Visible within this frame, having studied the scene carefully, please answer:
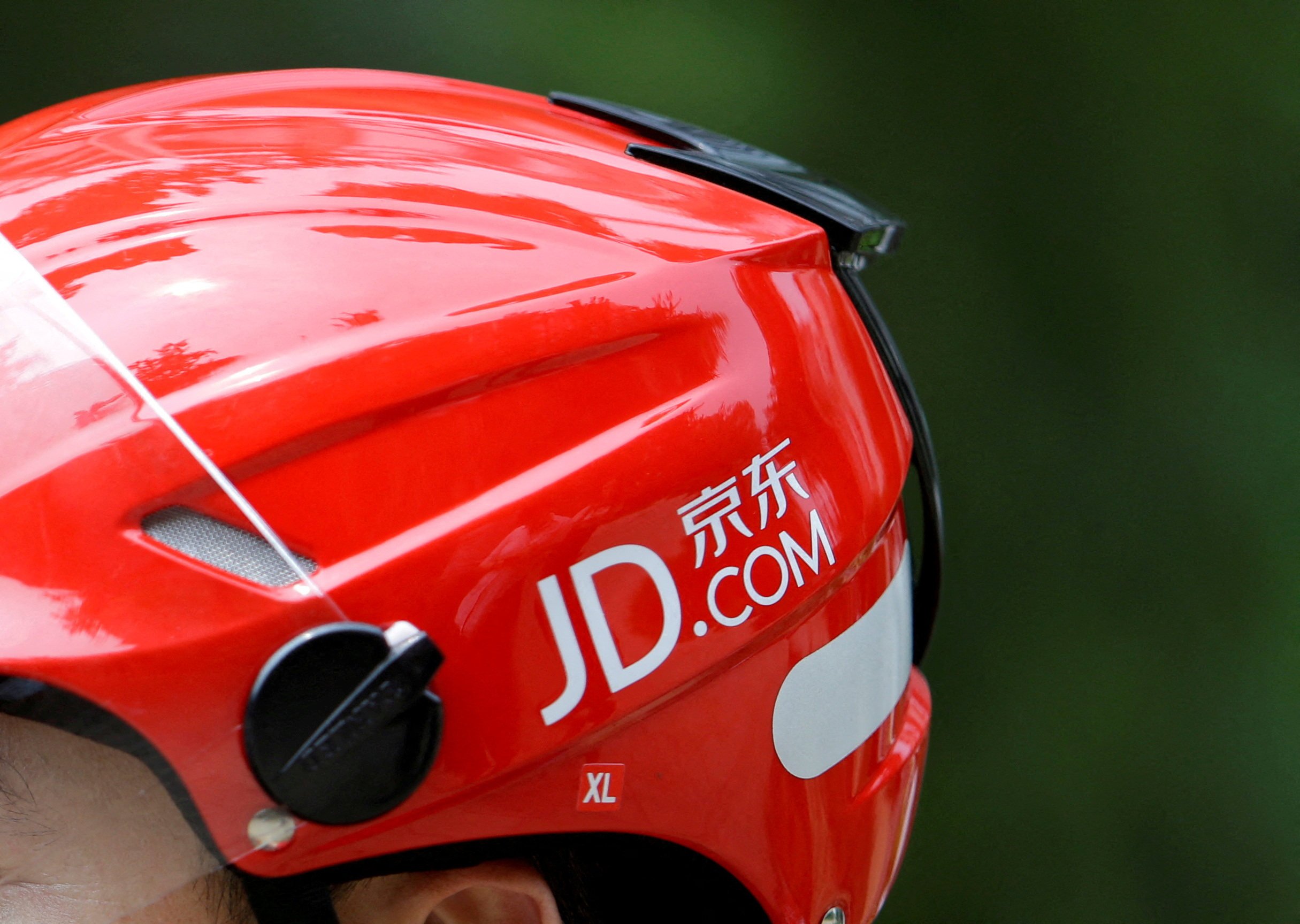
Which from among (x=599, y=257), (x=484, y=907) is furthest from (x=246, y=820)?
(x=599, y=257)

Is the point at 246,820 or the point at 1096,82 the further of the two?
the point at 1096,82

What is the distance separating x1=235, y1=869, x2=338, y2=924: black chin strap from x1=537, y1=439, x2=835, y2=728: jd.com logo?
0.48 feet

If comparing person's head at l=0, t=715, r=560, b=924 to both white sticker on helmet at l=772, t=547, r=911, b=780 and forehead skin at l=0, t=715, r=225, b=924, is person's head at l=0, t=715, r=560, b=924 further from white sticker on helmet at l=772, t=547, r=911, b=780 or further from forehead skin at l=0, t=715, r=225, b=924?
white sticker on helmet at l=772, t=547, r=911, b=780

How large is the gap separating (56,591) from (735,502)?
1.13ft

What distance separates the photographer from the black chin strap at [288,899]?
555 millimetres

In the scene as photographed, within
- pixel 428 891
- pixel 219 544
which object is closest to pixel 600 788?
pixel 428 891

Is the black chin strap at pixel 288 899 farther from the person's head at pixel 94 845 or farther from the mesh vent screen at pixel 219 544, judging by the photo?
the mesh vent screen at pixel 219 544

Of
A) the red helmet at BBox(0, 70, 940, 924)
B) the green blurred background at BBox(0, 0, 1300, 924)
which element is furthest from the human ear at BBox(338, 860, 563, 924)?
the green blurred background at BBox(0, 0, 1300, 924)

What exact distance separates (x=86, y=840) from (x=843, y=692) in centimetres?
44

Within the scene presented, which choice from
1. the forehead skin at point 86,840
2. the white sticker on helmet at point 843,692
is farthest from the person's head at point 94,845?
the white sticker on helmet at point 843,692

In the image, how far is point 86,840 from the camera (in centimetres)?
57

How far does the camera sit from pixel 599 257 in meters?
0.62

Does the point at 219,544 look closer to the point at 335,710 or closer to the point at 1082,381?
the point at 335,710

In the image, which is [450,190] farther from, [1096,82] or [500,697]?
[1096,82]
